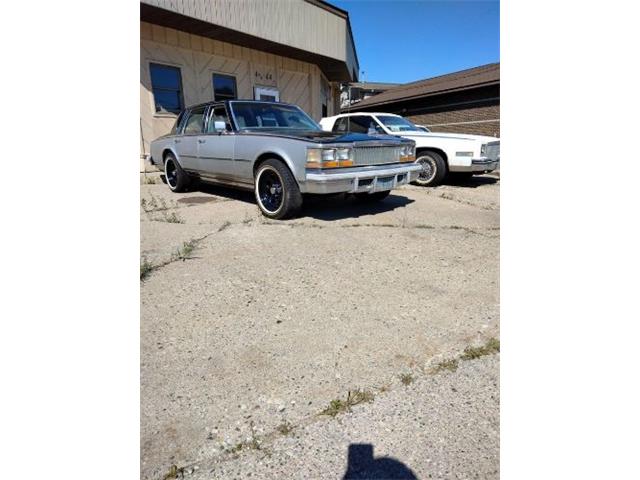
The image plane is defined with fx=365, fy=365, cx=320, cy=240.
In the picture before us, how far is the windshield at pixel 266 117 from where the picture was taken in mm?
5527

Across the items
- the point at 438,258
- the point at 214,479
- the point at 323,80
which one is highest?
the point at 323,80

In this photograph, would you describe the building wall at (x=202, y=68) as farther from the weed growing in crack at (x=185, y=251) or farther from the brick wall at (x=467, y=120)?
the weed growing in crack at (x=185, y=251)

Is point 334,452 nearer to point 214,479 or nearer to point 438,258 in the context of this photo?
point 214,479

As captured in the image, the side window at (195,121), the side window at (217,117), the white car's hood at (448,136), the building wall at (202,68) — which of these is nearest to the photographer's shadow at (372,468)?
the side window at (217,117)

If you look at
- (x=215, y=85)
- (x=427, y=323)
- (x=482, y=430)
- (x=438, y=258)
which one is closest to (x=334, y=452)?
(x=482, y=430)

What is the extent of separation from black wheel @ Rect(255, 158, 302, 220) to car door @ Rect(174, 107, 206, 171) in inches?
72.9

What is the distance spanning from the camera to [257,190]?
16.4 ft

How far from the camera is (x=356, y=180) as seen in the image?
14.5ft

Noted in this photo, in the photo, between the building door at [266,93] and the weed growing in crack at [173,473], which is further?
the building door at [266,93]

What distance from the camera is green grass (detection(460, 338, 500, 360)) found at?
2.00 metres

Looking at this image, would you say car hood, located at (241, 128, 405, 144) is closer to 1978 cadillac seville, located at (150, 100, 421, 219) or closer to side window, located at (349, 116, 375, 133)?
1978 cadillac seville, located at (150, 100, 421, 219)

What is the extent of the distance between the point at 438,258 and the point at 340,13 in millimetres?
12371

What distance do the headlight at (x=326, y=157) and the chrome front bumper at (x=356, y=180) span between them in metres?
0.08

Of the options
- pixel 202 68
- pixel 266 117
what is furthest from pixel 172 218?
pixel 202 68
